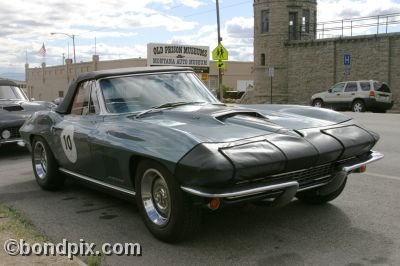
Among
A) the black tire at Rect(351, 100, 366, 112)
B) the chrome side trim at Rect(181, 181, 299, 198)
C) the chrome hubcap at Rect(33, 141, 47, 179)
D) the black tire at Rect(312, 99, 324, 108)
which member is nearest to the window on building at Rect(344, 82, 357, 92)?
the black tire at Rect(351, 100, 366, 112)

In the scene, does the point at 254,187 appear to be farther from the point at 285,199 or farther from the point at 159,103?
the point at 159,103

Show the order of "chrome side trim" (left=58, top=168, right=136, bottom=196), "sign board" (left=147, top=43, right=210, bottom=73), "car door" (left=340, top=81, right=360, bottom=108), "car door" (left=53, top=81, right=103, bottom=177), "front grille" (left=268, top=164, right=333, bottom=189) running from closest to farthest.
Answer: "front grille" (left=268, top=164, right=333, bottom=189) < "chrome side trim" (left=58, top=168, right=136, bottom=196) < "car door" (left=53, top=81, right=103, bottom=177) < "car door" (left=340, top=81, right=360, bottom=108) < "sign board" (left=147, top=43, right=210, bottom=73)

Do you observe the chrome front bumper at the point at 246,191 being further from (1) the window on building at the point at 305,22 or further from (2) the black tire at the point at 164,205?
(1) the window on building at the point at 305,22

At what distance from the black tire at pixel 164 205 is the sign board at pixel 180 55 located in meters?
37.3

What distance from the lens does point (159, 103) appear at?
529cm

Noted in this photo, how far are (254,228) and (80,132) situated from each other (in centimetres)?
217

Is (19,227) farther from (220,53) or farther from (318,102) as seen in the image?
(220,53)

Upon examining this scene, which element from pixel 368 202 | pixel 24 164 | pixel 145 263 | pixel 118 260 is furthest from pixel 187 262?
pixel 24 164

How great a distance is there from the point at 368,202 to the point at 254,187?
227 cm

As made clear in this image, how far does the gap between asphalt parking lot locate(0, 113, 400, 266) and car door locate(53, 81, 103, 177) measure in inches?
19.9

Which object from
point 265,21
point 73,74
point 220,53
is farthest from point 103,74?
point 73,74

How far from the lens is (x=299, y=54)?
4216 cm

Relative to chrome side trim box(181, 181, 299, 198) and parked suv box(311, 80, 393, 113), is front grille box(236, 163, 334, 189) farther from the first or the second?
parked suv box(311, 80, 393, 113)

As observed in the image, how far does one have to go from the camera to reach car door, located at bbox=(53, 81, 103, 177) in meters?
5.24
